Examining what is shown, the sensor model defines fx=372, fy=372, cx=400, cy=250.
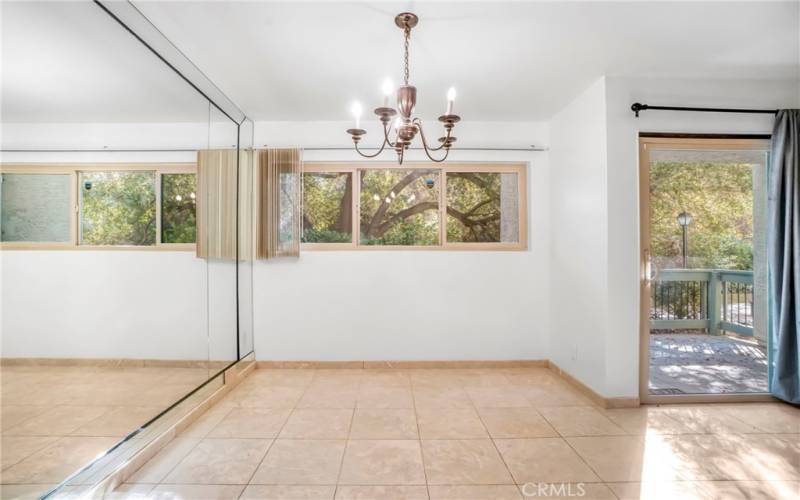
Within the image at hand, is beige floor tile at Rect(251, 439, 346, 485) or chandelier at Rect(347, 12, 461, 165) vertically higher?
chandelier at Rect(347, 12, 461, 165)

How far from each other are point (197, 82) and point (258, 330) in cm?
224

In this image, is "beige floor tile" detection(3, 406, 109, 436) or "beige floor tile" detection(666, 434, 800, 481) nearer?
"beige floor tile" detection(3, 406, 109, 436)

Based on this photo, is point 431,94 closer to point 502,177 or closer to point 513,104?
point 513,104

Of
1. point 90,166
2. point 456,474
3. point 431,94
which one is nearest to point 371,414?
point 456,474

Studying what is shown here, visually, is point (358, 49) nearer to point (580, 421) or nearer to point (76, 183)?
point (76, 183)

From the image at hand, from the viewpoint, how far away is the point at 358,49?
2.38m

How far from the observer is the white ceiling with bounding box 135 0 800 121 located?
2.01 meters

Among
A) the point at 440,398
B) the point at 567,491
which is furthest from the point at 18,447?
the point at 440,398

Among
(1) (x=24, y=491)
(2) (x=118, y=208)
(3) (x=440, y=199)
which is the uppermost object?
(3) (x=440, y=199)

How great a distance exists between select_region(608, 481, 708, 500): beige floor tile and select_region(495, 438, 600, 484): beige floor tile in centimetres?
12

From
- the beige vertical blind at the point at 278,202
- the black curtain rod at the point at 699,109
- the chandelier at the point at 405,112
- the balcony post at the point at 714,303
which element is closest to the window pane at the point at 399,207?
the beige vertical blind at the point at 278,202

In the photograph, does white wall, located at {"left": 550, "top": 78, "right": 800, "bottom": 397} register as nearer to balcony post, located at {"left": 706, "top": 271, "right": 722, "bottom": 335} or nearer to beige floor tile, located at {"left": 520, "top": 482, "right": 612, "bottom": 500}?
balcony post, located at {"left": 706, "top": 271, "right": 722, "bottom": 335}

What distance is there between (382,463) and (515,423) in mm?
1017

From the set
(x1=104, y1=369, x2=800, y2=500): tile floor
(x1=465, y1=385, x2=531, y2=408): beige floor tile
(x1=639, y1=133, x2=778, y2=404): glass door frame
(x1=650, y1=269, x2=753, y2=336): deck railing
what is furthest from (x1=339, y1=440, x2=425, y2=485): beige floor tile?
(x1=650, y1=269, x2=753, y2=336): deck railing
